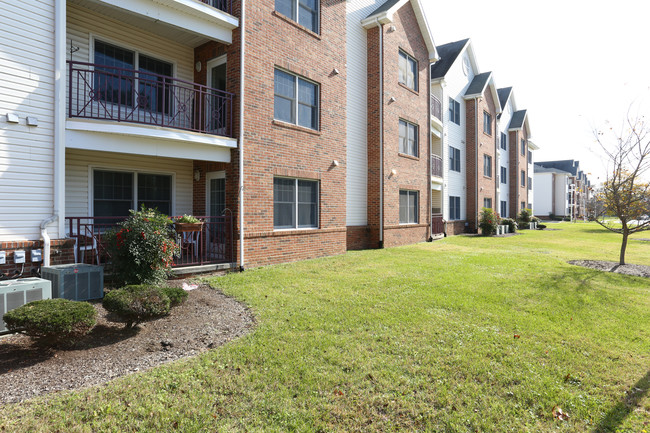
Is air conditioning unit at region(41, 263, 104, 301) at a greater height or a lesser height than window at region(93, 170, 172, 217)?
lesser

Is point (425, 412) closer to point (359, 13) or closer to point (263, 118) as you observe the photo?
point (263, 118)

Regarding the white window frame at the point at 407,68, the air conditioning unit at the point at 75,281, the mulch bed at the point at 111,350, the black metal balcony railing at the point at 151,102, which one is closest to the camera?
the mulch bed at the point at 111,350

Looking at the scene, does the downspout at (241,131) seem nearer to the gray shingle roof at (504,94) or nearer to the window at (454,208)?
the window at (454,208)

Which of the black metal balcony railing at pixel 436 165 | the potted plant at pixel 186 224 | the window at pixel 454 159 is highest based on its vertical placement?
the window at pixel 454 159

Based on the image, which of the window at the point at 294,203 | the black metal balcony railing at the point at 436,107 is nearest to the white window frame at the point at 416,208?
the black metal balcony railing at the point at 436,107

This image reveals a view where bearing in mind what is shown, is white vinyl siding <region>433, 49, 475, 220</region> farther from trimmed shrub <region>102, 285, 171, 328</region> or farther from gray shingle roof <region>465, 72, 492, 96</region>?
trimmed shrub <region>102, 285, 171, 328</region>

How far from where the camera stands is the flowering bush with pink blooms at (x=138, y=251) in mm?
6484

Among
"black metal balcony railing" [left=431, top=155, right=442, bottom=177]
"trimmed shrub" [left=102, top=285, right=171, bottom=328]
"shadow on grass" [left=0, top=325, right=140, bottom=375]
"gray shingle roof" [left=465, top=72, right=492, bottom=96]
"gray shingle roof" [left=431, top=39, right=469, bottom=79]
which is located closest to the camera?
"shadow on grass" [left=0, top=325, right=140, bottom=375]

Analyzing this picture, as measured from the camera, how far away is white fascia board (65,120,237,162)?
7.14 metres

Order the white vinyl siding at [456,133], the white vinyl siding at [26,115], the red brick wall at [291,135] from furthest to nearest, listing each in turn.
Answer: the white vinyl siding at [456,133] → the red brick wall at [291,135] → the white vinyl siding at [26,115]

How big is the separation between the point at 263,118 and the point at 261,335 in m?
6.63

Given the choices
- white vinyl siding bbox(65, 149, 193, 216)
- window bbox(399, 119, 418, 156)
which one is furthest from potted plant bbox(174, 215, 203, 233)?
window bbox(399, 119, 418, 156)

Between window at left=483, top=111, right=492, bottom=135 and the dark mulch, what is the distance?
58.0 feet

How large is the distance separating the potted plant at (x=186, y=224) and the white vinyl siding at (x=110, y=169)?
8.81 ft
